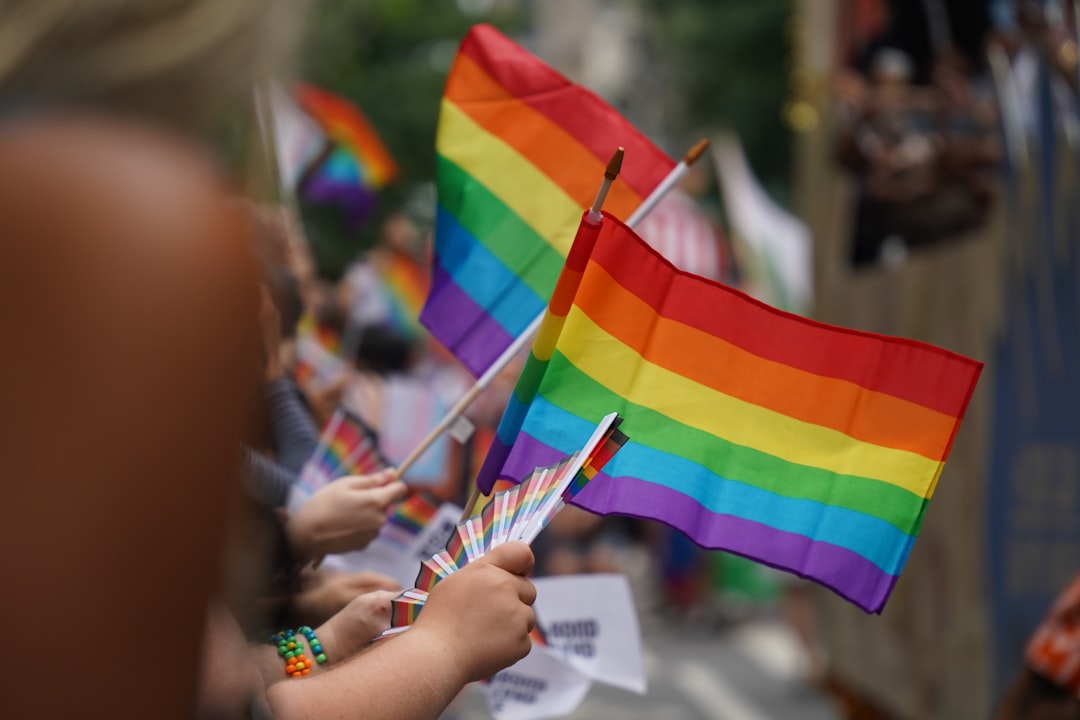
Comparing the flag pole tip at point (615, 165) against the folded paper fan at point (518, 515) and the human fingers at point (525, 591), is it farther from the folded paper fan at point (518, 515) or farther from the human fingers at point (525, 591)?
the human fingers at point (525, 591)

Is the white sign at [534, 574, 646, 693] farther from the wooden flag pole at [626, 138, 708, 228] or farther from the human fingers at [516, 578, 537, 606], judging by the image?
the human fingers at [516, 578, 537, 606]

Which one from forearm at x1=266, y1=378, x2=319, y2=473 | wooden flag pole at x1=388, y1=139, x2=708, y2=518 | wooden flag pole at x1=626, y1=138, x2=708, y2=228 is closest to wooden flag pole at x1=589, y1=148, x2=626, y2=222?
wooden flag pole at x1=388, y1=139, x2=708, y2=518

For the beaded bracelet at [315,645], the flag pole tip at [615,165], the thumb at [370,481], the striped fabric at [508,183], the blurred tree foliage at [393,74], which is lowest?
the blurred tree foliage at [393,74]

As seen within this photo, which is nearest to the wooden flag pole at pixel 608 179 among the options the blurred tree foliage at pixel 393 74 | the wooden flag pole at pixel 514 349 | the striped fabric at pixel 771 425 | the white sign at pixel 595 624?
the striped fabric at pixel 771 425

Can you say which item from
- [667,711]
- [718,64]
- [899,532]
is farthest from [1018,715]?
[718,64]

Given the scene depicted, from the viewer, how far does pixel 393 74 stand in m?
25.5

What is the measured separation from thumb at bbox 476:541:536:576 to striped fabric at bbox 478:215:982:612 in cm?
49

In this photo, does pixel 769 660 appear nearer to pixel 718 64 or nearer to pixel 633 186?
pixel 633 186

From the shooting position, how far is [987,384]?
4.83m

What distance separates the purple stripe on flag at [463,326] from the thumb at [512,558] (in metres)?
1.12

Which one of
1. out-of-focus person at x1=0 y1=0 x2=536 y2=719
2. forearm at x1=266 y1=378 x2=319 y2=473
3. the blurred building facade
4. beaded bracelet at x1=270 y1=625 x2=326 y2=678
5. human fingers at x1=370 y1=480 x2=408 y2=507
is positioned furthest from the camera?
the blurred building facade

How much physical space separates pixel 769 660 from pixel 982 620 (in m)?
5.64

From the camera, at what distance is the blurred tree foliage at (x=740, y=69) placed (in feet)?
85.7

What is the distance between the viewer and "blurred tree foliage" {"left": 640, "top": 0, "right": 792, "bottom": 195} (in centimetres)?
2612
